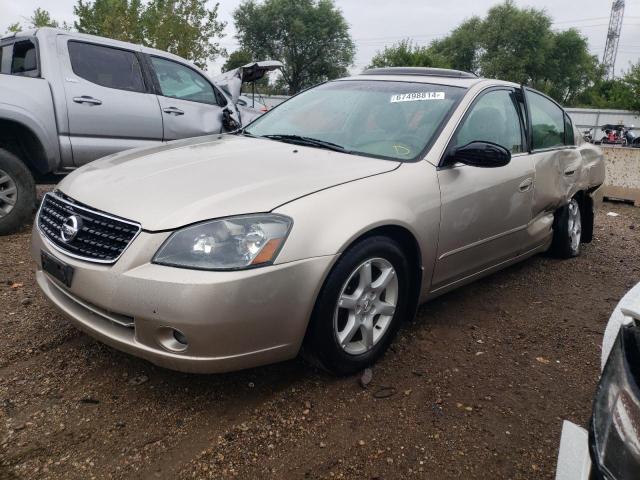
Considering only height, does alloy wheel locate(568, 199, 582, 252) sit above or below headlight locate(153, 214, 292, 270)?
below

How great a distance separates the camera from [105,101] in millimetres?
5066

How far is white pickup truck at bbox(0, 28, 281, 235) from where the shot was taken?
4.55 meters

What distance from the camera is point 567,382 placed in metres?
2.77

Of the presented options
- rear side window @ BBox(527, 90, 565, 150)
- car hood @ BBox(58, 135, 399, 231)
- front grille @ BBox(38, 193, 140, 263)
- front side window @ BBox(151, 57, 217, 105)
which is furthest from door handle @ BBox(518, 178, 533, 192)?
front side window @ BBox(151, 57, 217, 105)

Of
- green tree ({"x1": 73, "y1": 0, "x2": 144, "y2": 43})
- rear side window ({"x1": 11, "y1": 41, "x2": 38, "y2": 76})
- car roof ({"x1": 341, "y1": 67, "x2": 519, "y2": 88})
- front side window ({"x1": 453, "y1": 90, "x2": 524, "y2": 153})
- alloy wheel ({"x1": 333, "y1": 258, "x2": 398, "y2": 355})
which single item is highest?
green tree ({"x1": 73, "y1": 0, "x2": 144, "y2": 43})

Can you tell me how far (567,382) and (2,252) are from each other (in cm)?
418

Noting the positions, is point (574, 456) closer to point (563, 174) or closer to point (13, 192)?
point (563, 174)

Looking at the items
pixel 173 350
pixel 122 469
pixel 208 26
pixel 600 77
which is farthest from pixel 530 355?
pixel 600 77

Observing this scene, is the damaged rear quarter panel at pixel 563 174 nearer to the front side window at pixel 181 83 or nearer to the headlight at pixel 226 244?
the headlight at pixel 226 244

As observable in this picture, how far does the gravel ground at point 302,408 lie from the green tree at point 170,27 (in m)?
17.4

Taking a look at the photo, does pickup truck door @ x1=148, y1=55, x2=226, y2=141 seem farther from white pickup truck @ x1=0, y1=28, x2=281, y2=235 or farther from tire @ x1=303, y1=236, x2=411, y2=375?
tire @ x1=303, y1=236, x2=411, y2=375

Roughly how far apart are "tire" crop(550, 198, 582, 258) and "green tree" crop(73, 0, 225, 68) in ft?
55.8

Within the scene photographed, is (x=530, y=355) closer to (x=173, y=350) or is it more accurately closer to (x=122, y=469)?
(x=173, y=350)

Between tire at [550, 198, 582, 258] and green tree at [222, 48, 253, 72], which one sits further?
green tree at [222, 48, 253, 72]
